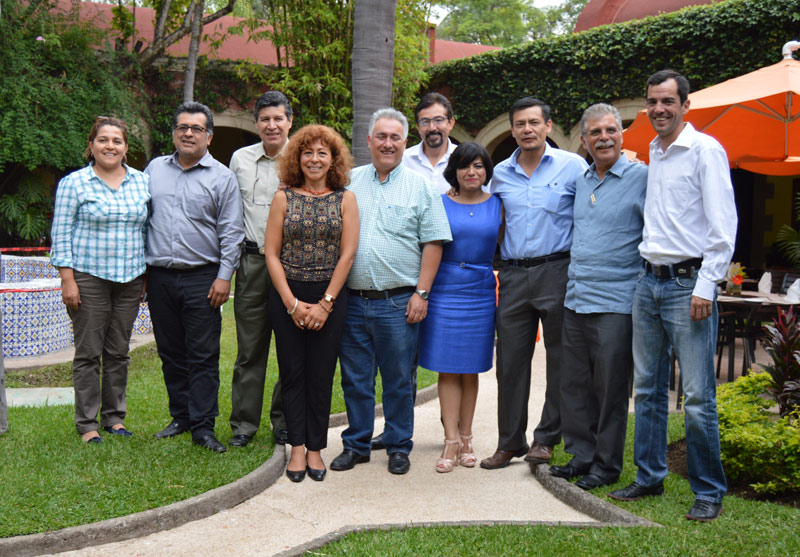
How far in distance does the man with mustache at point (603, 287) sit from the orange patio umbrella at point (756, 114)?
131 inches

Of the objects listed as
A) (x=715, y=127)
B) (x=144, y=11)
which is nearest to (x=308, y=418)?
(x=715, y=127)

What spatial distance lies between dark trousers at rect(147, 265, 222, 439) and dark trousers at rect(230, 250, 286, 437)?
0.15 m

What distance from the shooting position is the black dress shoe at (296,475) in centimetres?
445

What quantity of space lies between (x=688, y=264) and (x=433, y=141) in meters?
2.02

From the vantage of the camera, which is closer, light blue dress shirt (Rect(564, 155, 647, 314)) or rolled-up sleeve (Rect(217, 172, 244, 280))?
light blue dress shirt (Rect(564, 155, 647, 314))

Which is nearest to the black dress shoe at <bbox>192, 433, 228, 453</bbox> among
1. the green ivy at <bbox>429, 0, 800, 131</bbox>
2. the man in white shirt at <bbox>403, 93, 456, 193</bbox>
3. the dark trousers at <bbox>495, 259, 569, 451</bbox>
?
the dark trousers at <bbox>495, 259, 569, 451</bbox>

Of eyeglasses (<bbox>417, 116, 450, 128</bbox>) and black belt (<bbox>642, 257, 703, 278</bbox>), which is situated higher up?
eyeglasses (<bbox>417, 116, 450, 128</bbox>)

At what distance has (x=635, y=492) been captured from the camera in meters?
4.04

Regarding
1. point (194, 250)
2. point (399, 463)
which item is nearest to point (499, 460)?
point (399, 463)

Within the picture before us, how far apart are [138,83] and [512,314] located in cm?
1459

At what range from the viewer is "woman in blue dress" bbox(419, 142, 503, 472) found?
455cm

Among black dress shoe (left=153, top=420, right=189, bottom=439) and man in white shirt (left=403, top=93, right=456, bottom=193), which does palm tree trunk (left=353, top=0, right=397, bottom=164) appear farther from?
black dress shoe (left=153, top=420, right=189, bottom=439)

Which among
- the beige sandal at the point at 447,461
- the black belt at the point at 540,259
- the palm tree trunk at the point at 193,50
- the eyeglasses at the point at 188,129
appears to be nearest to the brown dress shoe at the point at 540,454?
the beige sandal at the point at 447,461

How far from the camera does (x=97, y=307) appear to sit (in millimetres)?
4660
